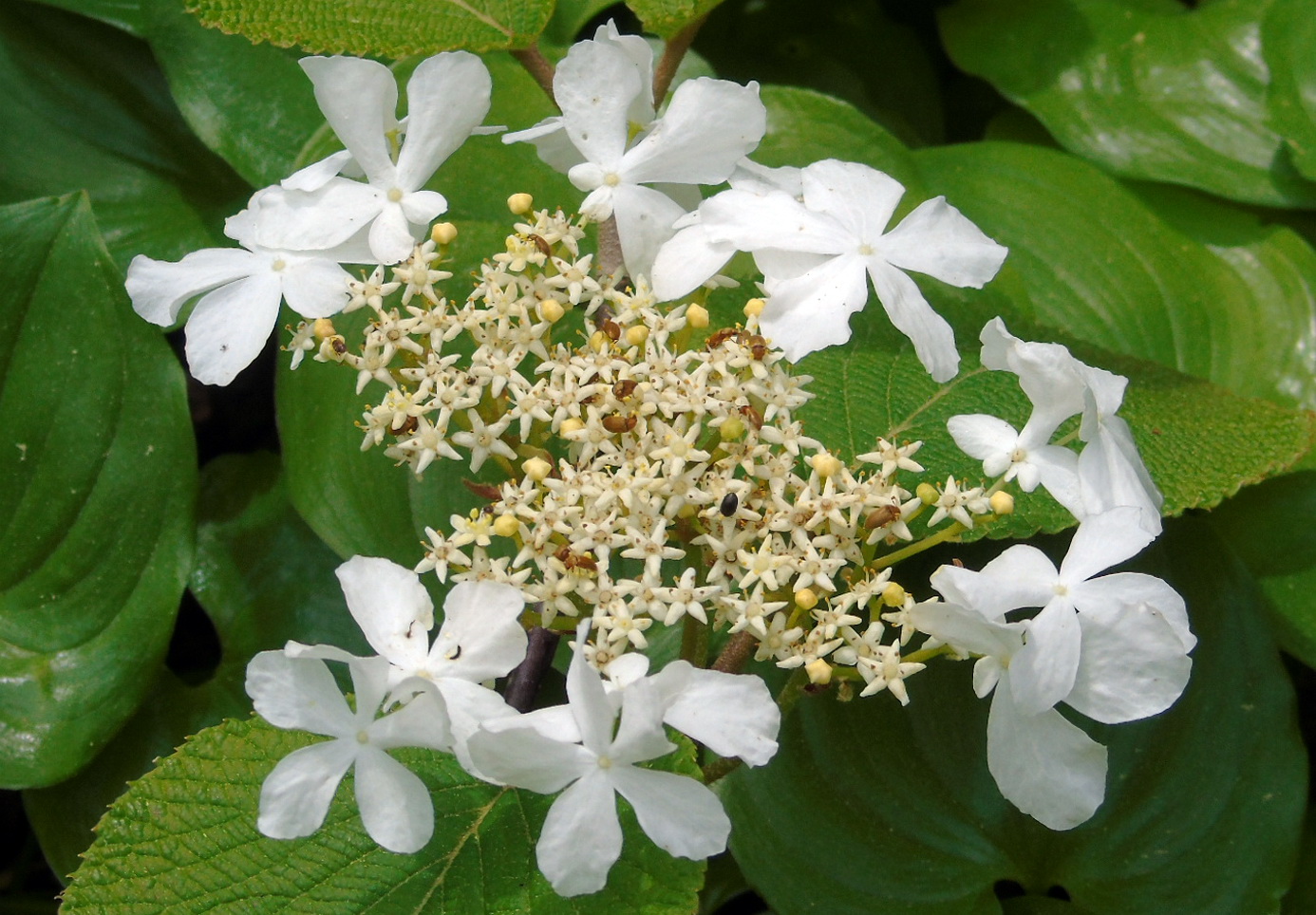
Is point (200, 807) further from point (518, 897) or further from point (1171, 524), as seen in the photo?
point (1171, 524)

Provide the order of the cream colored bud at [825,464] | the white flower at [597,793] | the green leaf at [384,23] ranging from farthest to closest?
the green leaf at [384,23] → the cream colored bud at [825,464] → the white flower at [597,793]

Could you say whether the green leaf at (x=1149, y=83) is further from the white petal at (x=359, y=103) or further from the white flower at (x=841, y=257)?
the white petal at (x=359, y=103)

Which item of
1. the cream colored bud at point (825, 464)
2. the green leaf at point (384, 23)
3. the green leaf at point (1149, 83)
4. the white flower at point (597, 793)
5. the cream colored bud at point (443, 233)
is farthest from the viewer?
the green leaf at point (1149, 83)

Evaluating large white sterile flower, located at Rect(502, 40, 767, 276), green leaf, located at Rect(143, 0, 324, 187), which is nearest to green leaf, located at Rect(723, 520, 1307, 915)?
large white sterile flower, located at Rect(502, 40, 767, 276)

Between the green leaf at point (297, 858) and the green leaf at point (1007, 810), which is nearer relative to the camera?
the green leaf at point (297, 858)

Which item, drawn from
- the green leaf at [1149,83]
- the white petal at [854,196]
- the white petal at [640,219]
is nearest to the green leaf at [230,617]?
the white petal at [640,219]

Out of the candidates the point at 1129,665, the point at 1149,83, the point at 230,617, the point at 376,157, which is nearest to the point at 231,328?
the point at 376,157

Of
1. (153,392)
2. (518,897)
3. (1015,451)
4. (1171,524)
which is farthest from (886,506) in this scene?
(153,392)
